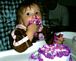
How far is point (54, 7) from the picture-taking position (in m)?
0.83

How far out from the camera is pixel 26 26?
24.6 inches

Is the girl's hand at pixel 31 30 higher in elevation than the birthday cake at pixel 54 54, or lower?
higher

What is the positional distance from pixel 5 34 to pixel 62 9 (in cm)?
31

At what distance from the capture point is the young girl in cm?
60

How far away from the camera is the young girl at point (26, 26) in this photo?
0.60 metres

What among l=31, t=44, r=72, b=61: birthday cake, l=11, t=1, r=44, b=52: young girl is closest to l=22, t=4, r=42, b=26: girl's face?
l=11, t=1, r=44, b=52: young girl

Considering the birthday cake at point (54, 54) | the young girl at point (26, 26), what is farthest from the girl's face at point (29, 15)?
the birthday cake at point (54, 54)

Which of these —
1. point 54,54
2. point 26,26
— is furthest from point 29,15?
point 54,54

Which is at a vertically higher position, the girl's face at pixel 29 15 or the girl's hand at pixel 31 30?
the girl's face at pixel 29 15

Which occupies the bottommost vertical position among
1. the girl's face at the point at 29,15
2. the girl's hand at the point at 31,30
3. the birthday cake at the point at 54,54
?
the birthday cake at the point at 54,54

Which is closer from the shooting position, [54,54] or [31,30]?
[54,54]

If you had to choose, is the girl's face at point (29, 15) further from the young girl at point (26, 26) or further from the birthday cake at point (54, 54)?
the birthday cake at point (54, 54)

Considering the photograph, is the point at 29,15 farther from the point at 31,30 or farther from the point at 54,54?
the point at 54,54

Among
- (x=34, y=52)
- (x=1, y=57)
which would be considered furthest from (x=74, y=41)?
(x=1, y=57)
